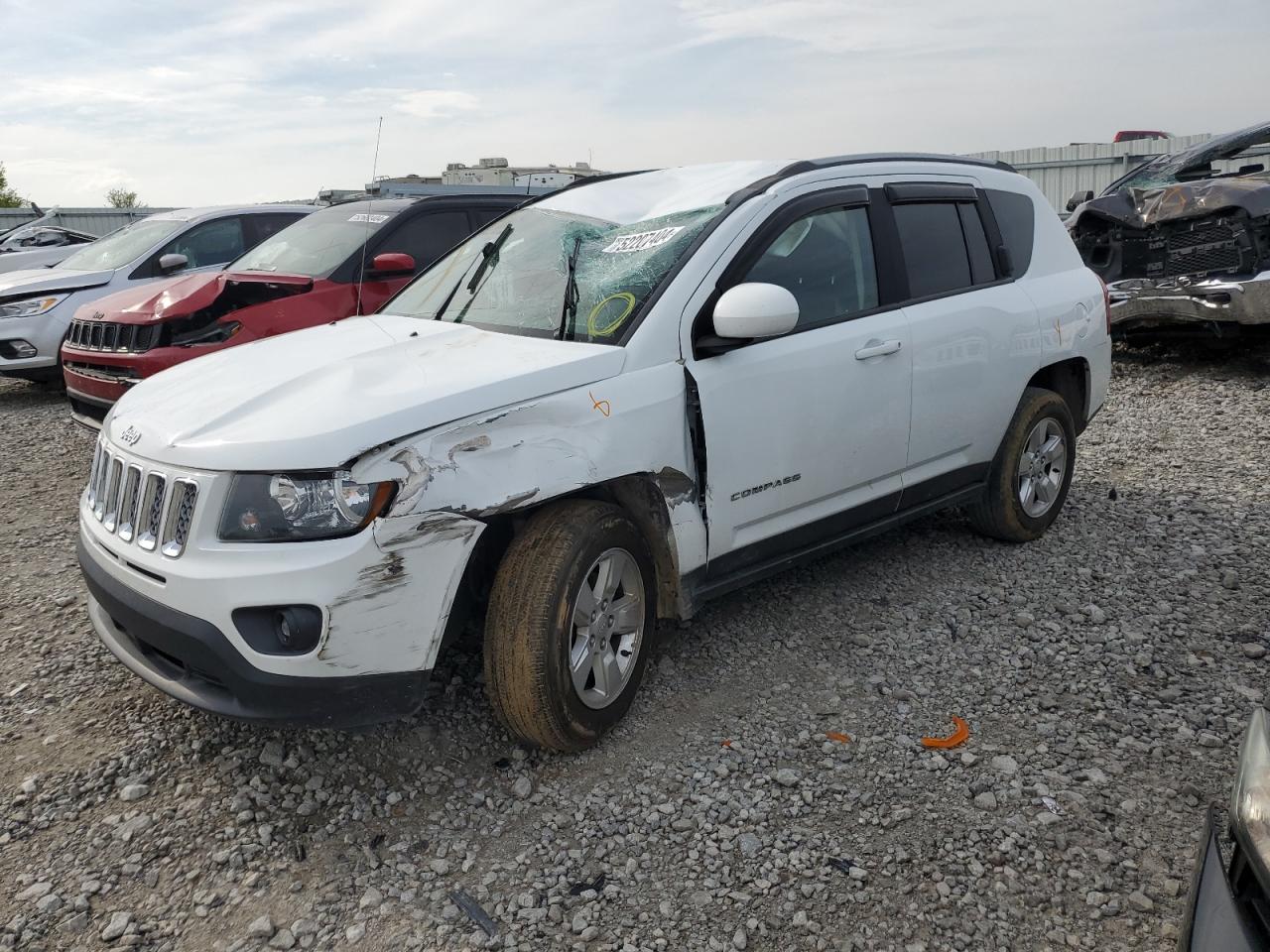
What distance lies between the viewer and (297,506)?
2549 mm

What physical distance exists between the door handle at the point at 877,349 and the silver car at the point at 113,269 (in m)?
6.44

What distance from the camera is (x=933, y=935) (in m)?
2.40

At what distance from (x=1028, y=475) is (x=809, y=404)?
180cm

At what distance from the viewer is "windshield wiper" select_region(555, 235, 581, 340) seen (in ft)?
10.8

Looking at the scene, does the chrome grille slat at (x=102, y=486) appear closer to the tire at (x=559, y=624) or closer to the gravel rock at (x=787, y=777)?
the tire at (x=559, y=624)

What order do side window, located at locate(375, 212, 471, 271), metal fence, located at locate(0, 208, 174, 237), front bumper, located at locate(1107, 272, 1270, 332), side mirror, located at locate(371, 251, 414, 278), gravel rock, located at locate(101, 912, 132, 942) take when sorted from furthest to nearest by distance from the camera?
metal fence, located at locate(0, 208, 174, 237) < front bumper, located at locate(1107, 272, 1270, 332) < side window, located at locate(375, 212, 471, 271) < side mirror, located at locate(371, 251, 414, 278) < gravel rock, located at locate(101, 912, 132, 942)

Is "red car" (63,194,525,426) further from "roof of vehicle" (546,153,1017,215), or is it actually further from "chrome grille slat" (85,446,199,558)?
"chrome grille slat" (85,446,199,558)

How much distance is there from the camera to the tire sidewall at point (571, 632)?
2.87 meters

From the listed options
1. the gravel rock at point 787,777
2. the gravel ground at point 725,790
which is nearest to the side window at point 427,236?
the gravel ground at point 725,790

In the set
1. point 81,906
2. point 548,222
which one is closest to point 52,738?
point 81,906

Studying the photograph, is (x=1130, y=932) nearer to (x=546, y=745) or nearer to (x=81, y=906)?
(x=546, y=745)

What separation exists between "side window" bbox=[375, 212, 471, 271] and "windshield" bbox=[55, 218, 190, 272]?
3.33m

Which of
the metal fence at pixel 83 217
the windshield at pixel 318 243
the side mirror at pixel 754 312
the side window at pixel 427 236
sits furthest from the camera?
the metal fence at pixel 83 217

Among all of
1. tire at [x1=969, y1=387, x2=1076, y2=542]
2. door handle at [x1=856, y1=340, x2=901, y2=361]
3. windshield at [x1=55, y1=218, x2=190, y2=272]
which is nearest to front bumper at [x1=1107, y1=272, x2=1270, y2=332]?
tire at [x1=969, y1=387, x2=1076, y2=542]
